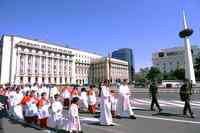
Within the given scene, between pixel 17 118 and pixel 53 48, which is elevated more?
pixel 53 48

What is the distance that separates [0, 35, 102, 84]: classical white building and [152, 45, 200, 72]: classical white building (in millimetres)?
52954

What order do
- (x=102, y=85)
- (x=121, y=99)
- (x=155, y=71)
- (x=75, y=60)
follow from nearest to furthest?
1. (x=102, y=85)
2. (x=121, y=99)
3. (x=155, y=71)
4. (x=75, y=60)

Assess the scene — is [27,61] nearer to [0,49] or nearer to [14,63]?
[14,63]

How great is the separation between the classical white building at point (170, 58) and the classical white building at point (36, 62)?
53.0 meters

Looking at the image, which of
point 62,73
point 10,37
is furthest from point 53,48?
point 10,37

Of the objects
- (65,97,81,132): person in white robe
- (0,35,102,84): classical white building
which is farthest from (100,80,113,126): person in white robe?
(0,35,102,84): classical white building

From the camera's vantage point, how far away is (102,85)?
33.9 feet

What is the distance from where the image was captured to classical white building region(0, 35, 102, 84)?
10106 centimetres

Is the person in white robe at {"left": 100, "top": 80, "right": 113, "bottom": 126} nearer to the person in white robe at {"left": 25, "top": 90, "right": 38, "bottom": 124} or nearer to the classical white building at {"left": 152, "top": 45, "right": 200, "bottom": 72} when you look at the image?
the person in white robe at {"left": 25, "top": 90, "right": 38, "bottom": 124}

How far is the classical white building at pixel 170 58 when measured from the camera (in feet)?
490

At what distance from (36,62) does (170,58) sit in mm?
82776

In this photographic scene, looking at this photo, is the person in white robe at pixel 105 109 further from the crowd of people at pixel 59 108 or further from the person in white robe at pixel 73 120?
the person in white robe at pixel 73 120

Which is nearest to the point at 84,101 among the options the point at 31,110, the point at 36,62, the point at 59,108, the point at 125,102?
the point at 125,102

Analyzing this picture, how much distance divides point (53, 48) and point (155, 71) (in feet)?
152
